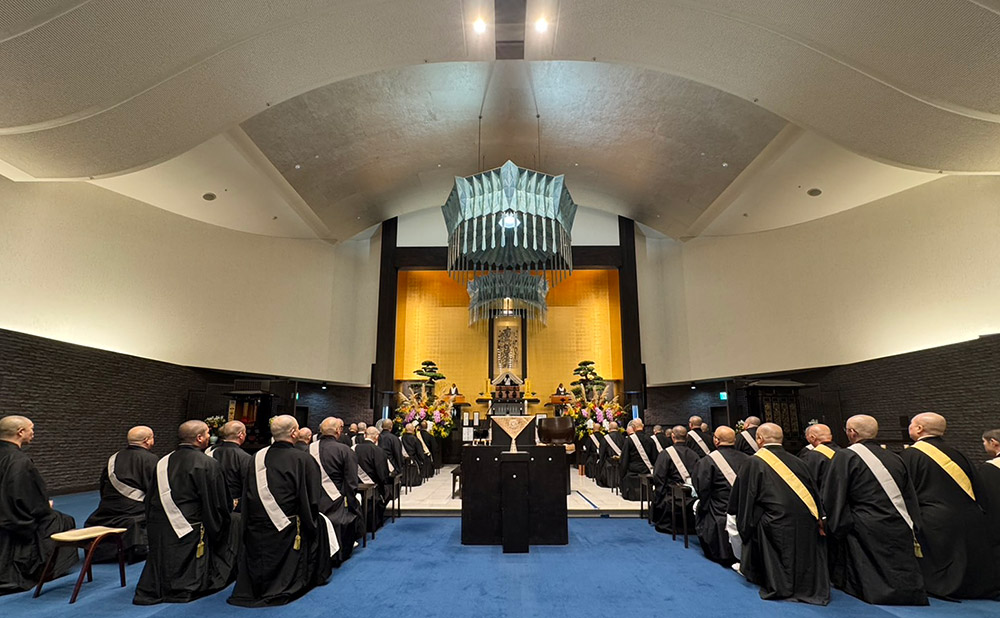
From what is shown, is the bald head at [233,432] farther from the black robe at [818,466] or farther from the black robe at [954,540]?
the black robe at [954,540]

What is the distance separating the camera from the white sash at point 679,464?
5.55m

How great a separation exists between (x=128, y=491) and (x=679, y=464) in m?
5.37

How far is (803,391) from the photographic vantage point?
405 inches

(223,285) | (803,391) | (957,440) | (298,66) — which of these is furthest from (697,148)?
(223,285)

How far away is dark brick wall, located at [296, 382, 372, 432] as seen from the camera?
13.1 m

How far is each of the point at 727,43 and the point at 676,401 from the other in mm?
9870

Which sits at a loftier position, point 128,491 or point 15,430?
point 15,430

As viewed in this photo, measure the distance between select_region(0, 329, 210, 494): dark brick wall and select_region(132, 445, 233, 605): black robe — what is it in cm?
554

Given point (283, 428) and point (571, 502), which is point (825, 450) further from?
point (283, 428)

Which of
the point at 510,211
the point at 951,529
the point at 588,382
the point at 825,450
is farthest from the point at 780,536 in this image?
the point at 588,382

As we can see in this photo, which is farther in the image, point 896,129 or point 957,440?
point 957,440

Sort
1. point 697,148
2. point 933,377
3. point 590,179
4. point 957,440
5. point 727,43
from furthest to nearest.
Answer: point 590,179, point 697,148, point 933,377, point 957,440, point 727,43

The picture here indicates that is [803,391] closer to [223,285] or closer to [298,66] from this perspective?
[298,66]

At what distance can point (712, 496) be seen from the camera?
4.80 metres
